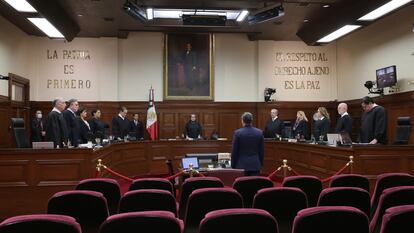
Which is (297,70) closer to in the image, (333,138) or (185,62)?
(185,62)

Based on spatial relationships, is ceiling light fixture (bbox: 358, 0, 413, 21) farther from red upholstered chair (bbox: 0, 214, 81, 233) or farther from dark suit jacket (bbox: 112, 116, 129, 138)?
red upholstered chair (bbox: 0, 214, 81, 233)

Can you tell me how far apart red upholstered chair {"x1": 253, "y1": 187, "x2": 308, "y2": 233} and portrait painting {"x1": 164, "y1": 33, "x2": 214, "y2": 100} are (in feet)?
37.7

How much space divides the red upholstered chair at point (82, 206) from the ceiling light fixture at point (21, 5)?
724cm

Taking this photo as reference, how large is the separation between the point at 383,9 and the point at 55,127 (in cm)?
805

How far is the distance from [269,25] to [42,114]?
8197 mm

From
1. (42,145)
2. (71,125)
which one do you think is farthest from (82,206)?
(71,125)

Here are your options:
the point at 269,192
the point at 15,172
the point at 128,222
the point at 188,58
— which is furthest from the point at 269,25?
the point at 128,222

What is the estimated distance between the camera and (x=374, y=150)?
7.42 m

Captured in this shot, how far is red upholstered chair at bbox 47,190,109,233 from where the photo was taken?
3.42 m

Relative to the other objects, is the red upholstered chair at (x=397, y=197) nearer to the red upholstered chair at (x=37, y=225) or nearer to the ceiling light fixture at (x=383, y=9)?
the red upholstered chair at (x=37, y=225)

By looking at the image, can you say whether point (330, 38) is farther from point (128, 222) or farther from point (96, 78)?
point (128, 222)

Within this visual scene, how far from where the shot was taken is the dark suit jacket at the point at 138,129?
13.9 m

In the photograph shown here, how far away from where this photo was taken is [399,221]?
2635mm

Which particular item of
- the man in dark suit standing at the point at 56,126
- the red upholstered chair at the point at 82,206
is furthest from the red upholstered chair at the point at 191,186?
the man in dark suit standing at the point at 56,126
